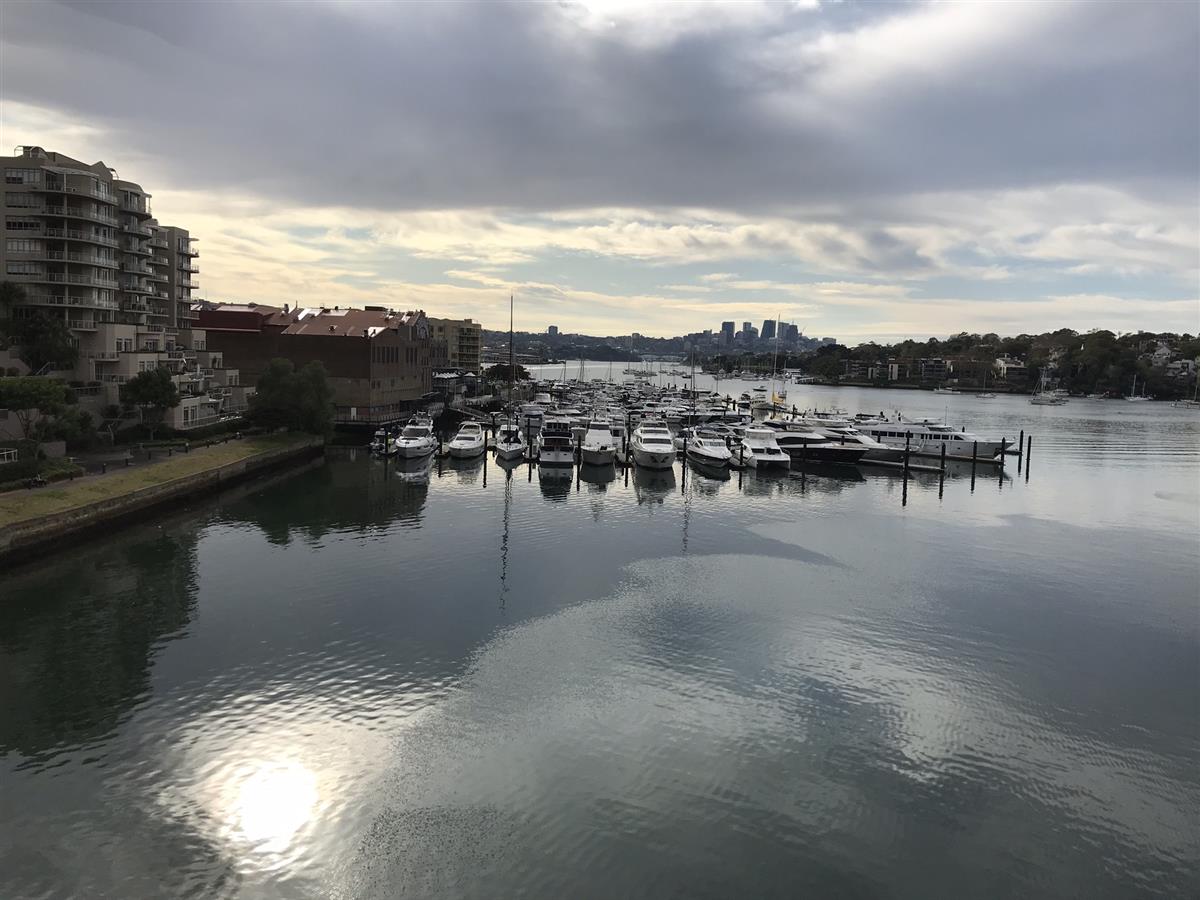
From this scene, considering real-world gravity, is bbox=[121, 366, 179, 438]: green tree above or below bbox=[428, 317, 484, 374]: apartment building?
below

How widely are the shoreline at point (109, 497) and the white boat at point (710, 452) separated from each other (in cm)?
3375

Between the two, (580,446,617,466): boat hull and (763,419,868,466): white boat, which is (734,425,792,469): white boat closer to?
(763,419,868,466): white boat

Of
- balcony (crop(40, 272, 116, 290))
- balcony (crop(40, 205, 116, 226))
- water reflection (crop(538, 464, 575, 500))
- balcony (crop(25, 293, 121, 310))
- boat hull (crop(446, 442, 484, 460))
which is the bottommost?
water reflection (crop(538, 464, 575, 500))

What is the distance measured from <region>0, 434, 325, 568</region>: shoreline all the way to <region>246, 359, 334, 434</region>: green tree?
5596 mm

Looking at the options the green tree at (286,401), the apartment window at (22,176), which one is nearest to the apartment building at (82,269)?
the apartment window at (22,176)

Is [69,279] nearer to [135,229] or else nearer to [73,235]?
[73,235]

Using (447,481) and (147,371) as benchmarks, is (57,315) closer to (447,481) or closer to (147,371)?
(147,371)

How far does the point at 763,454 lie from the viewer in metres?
62.7

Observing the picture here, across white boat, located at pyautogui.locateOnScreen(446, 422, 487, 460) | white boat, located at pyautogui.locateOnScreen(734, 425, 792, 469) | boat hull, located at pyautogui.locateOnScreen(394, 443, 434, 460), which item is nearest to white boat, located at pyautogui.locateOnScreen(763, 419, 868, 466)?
white boat, located at pyautogui.locateOnScreen(734, 425, 792, 469)

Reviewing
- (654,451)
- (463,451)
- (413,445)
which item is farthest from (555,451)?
(413,445)

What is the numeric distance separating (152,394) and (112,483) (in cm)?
1333

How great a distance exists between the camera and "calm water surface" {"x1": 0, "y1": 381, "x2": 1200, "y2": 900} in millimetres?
14117

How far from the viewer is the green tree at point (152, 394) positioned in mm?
49312

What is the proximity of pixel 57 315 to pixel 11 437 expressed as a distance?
18.7 meters
